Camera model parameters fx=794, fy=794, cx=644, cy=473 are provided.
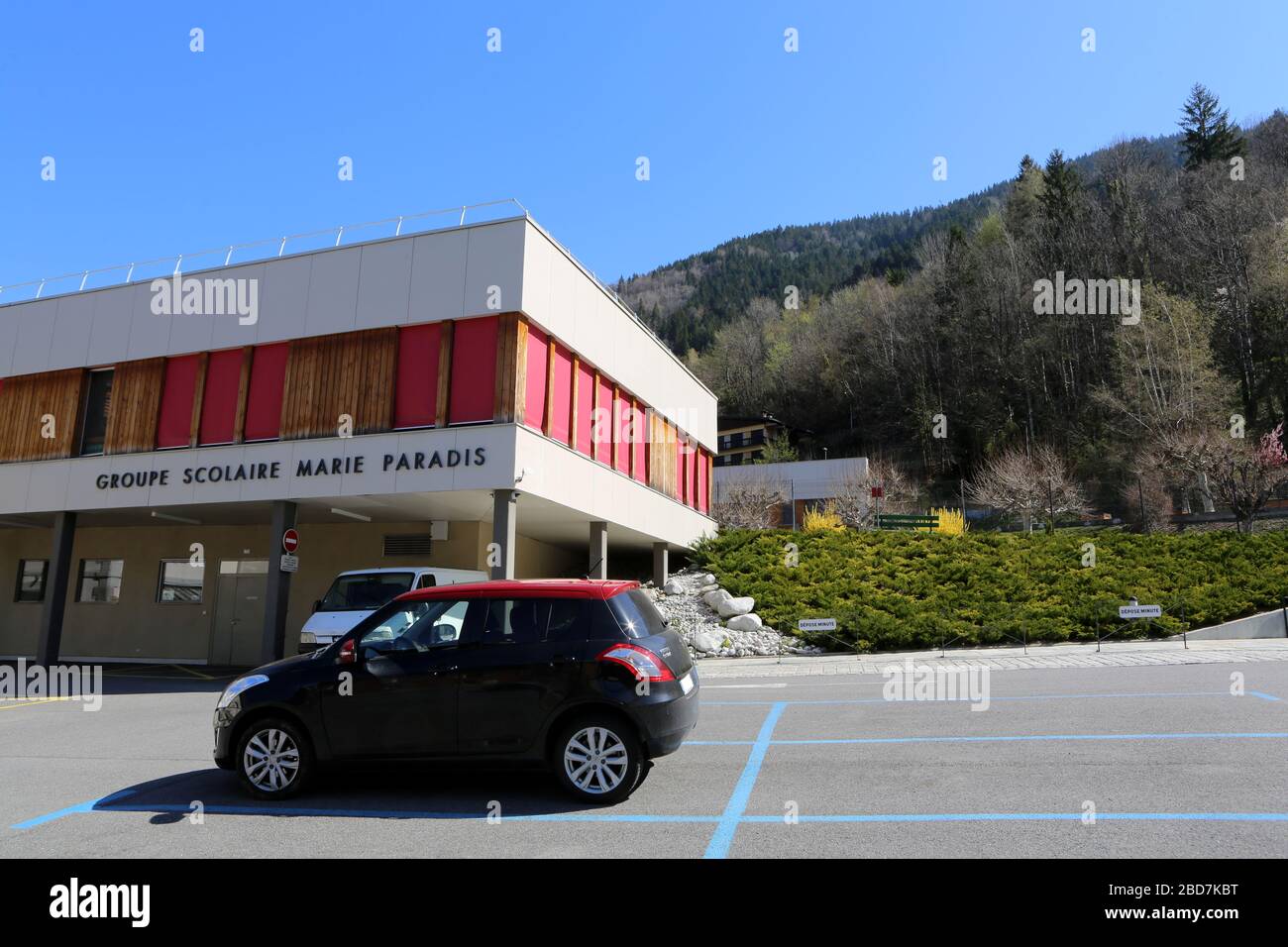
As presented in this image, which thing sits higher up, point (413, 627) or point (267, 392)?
point (267, 392)

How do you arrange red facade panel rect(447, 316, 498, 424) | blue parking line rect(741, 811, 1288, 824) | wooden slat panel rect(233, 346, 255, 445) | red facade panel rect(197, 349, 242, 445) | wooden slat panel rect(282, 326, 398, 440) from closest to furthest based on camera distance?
blue parking line rect(741, 811, 1288, 824), red facade panel rect(447, 316, 498, 424), wooden slat panel rect(282, 326, 398, 440), wooden slat panel rect(233, 346, 255, 445), red facade panel rect(197, 349, 242, 445)

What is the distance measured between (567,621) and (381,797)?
83.9 inches

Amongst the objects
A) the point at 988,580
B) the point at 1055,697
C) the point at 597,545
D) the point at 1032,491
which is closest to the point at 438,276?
the point at 597,545

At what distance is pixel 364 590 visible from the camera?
46.2 feet

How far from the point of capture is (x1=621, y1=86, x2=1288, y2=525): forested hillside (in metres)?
42.8

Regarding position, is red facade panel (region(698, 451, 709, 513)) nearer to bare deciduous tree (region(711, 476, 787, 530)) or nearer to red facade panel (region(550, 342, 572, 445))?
bare deciduous tree (region(711, 476, 787, 530))

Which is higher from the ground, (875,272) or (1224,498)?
(875,272)

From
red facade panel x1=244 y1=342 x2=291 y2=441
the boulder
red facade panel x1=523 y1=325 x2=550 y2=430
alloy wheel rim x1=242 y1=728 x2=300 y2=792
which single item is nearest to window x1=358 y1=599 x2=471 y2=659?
alloy wheel rim x1=242 y1=728 x2=300 y2=792

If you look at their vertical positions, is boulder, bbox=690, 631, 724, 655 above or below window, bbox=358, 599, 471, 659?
below

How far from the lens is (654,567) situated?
86.4 ft

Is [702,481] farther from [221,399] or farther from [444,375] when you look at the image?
[221,399]

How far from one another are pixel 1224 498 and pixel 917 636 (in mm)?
21850
